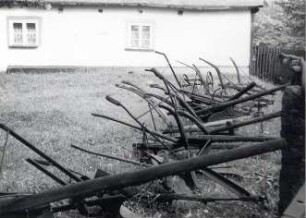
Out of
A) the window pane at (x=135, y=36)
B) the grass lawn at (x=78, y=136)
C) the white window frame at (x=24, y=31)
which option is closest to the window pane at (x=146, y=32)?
the window pane at (x=135, y=36)

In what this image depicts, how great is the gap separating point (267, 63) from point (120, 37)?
5864 millimetres

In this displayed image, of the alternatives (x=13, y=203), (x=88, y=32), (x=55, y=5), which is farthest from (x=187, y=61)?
(x=13, y=203)

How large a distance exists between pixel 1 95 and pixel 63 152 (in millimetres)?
5952

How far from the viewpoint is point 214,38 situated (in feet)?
57.9

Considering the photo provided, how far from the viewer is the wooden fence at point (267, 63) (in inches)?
648

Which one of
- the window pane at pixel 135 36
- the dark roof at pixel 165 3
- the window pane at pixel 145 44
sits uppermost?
the dark roof at pixel 165 3

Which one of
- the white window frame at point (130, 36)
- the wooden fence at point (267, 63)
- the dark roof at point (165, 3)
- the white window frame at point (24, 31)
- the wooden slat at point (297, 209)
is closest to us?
the wooden slat at point (297, 209)

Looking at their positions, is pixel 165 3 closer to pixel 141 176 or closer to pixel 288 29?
pixel 288 29

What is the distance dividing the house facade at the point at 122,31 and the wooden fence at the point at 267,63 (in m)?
0.40

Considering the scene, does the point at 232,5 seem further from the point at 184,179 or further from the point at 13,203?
the point at 13,203

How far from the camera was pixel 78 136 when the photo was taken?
6.71 m

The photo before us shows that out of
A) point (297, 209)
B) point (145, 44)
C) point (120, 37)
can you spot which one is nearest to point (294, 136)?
point (297, 209)

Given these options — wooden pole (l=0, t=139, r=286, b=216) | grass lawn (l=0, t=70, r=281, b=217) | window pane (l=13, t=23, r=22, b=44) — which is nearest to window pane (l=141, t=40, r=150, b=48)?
grass lawn (l=0, t=70, r=281, b=217)

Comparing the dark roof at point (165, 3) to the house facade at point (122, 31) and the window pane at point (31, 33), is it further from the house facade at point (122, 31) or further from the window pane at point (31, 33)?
the window pane at point (31, 33)
